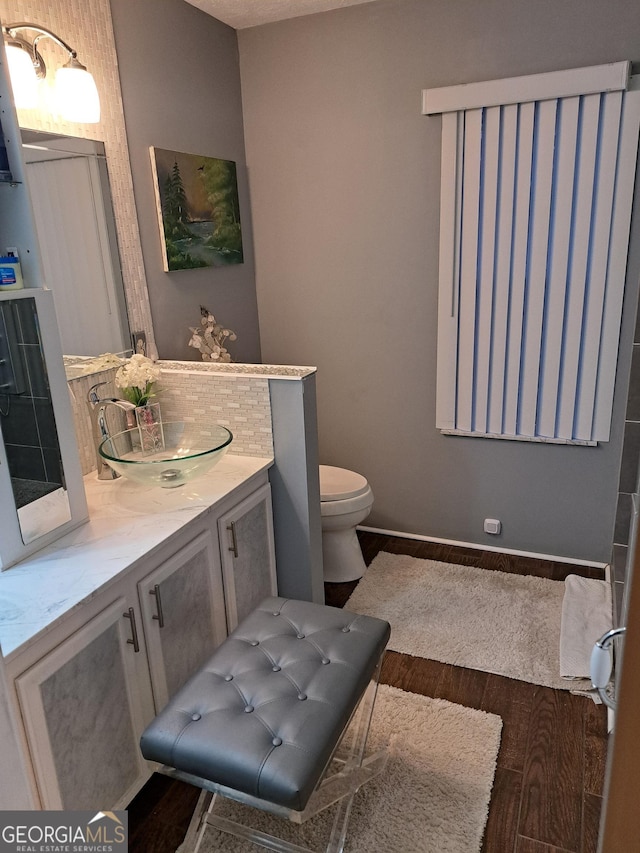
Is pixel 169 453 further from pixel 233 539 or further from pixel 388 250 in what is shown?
pixel 388 250

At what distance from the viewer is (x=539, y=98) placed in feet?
8.17

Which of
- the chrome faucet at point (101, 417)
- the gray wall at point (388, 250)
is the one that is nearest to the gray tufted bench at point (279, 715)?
the chrome faucet at point (101, 417)

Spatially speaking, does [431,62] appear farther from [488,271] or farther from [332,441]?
[332,441]

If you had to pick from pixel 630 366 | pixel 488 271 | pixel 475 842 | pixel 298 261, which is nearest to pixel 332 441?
pixel 298 261

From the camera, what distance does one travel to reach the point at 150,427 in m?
2.27

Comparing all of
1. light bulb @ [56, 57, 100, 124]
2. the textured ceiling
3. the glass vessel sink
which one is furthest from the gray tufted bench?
the textured ceiling

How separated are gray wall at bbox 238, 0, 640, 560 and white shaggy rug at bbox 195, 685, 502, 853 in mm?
1220

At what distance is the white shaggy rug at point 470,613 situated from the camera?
2.35 m

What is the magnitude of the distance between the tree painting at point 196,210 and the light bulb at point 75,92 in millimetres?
415

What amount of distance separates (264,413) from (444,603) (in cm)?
119

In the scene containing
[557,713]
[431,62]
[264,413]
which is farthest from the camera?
[431,62]

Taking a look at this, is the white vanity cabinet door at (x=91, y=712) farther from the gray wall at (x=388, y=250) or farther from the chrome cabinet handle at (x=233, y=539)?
the gray wall at (x=388, y=250)

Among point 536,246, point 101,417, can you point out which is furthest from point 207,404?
point 536,246

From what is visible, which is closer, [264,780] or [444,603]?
[264,780]
